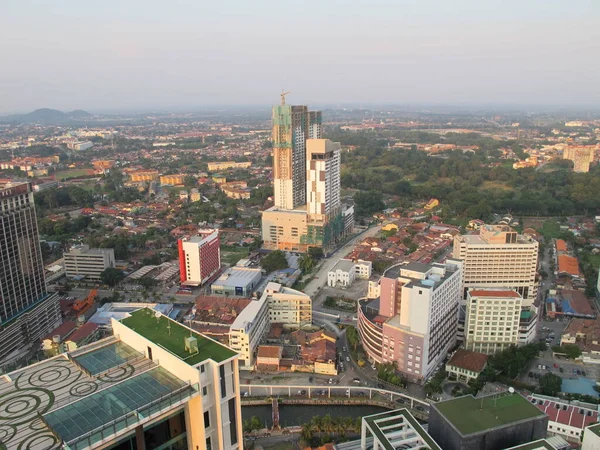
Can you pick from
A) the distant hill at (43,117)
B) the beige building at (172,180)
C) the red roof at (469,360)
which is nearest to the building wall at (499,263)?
the red roof at (469,360)

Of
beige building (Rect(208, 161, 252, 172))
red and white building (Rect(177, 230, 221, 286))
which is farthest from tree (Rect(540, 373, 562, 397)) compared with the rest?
beige building (Rect(208, 161, 252, 172))

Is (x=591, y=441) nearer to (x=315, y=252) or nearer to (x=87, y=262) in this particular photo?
(x=315, y=252)


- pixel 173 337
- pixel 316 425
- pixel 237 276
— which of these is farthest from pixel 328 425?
pixel 237 276

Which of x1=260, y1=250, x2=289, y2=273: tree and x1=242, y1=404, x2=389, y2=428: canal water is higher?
x1=260, y1=250, x2=289, y2=273: tree

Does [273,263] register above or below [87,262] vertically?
below

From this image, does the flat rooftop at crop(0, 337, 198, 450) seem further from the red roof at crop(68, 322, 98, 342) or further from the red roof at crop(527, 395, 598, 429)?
the red roof at crop(68, 322, 98, 342)

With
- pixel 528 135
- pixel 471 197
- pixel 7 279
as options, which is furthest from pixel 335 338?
pixel 528 135

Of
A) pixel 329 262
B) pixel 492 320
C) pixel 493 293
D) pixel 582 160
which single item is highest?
pixel 582 160
